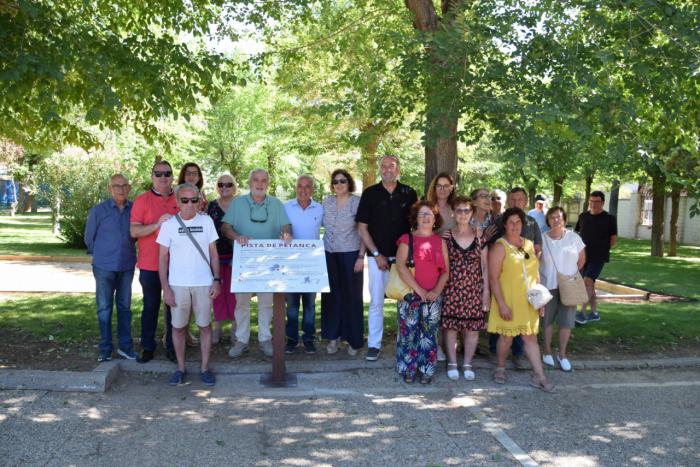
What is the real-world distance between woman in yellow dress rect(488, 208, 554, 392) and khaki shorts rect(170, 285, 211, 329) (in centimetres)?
271

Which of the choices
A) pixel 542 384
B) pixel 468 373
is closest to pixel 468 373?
pixel 468 373

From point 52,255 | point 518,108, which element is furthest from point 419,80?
point 52,255

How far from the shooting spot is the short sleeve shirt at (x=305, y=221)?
21.6 ft

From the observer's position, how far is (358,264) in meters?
6.42

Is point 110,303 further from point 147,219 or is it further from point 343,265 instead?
point 343,265

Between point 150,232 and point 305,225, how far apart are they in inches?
62.9

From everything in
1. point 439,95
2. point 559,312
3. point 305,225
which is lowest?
point 559,312

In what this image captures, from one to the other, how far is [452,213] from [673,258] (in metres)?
17.9

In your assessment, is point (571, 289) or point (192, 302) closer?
point (192, 302)

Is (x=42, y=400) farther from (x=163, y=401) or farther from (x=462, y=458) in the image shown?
(x=462, y=458)

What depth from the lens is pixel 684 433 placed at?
15.7ft

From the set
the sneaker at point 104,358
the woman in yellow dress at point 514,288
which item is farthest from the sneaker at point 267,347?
the woman in yellow dress at point 514,288

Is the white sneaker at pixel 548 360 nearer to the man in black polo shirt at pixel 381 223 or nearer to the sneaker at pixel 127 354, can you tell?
the man in black polo shirt at pixel 381 223

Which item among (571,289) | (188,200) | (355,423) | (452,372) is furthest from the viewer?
(571,289)
